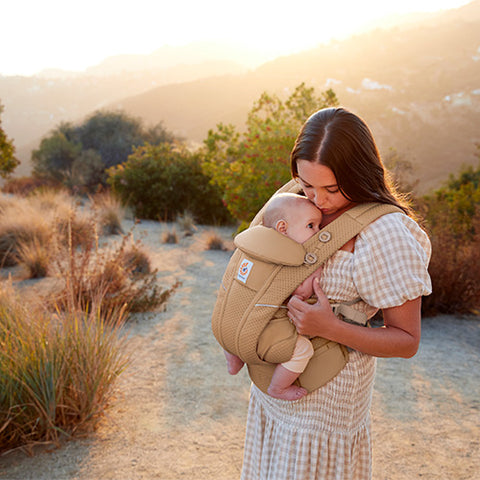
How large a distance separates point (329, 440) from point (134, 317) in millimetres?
4192

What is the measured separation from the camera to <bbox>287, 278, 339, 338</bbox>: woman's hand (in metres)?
1.27

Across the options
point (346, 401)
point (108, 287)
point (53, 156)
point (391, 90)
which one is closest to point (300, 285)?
point (346, 401)

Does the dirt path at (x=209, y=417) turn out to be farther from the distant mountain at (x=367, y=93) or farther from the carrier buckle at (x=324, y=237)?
the distant mountain at (x=367, y=93)

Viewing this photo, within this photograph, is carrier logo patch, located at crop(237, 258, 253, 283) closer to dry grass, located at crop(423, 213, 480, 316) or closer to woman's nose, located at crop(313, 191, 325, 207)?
woman's nose, located at crop(313, 191, 325, 207)

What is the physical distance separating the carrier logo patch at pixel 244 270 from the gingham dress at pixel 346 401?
0.24m

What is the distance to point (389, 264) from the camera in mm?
1239

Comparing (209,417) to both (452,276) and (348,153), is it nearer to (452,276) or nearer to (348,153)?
(348,153)

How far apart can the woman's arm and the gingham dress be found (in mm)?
63

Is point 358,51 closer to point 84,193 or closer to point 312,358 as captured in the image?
point 84,193

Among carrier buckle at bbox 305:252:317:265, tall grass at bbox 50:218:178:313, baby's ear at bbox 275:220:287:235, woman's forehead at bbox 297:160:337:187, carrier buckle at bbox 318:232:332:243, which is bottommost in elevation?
tall grass at bbox 50:218:178:313

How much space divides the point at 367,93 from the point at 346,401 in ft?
167

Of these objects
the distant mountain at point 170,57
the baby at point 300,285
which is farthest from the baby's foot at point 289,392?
the distant mountain at point 170,57

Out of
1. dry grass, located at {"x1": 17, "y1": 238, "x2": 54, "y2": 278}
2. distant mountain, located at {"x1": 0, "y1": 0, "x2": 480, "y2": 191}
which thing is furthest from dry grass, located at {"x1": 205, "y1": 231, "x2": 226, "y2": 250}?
distant mountain, located at {"x1": 0, "y1": 0, "x2": 480, "y2": 191}

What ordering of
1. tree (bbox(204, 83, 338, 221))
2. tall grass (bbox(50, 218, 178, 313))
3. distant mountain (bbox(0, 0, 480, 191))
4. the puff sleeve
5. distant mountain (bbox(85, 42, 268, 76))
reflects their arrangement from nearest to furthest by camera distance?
1. the puff sleeve
2. tall grass (bbox(50, 218, 178, 313))
3. tree (bbox(204, 83, 338, 221))
4. distant mountain (bbox(0, 0, 480, 191))
5. distant mountain (bbox(85, 42, 268, 76))
